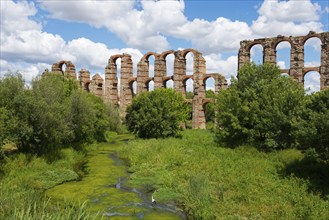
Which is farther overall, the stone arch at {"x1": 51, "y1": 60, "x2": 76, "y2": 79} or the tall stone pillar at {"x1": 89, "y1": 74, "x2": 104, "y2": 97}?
the stone arch at {"x1": 51, "y1": 60, "x2": 76, "y2": 79}

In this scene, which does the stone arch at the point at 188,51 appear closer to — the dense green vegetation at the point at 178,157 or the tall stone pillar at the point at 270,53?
the tall stone pillar at the point at 270,53

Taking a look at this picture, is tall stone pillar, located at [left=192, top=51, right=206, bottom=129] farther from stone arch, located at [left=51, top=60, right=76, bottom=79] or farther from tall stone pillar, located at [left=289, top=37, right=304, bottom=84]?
stone arch, located at [left=51, top=60, right=76, bottom=79]

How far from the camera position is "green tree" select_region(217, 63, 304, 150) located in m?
24.5

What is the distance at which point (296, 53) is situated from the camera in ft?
140

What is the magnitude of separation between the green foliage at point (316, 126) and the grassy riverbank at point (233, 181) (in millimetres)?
1707

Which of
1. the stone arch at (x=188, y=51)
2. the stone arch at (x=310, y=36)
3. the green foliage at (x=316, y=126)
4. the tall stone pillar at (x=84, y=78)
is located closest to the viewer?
the green foliage at (x=316, y=126)

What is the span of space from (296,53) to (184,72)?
1682cm

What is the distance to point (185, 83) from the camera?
A: 174 ft

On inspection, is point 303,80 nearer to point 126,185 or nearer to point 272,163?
point 272,163

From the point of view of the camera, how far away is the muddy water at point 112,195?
15080mm

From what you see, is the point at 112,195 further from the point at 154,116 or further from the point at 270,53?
the point at 270,53

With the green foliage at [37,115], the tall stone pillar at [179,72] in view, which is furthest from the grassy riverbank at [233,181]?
the tall stone pillar at [179,72]

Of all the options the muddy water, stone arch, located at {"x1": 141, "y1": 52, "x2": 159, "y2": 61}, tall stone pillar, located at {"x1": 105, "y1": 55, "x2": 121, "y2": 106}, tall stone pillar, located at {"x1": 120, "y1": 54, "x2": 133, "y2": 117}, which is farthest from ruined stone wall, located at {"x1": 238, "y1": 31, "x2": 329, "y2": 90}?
the muddy water

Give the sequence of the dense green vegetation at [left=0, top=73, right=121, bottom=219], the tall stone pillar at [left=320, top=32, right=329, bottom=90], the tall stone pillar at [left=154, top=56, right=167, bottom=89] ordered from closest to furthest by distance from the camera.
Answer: the dense green vegetation at [left=0, top=73, right=121, bottom=219], the tall stone pillar at [left=320, top=32, right=329, bottom=90], the tall stone pillar at [left=154, top=56, right=167, bottom=89]
